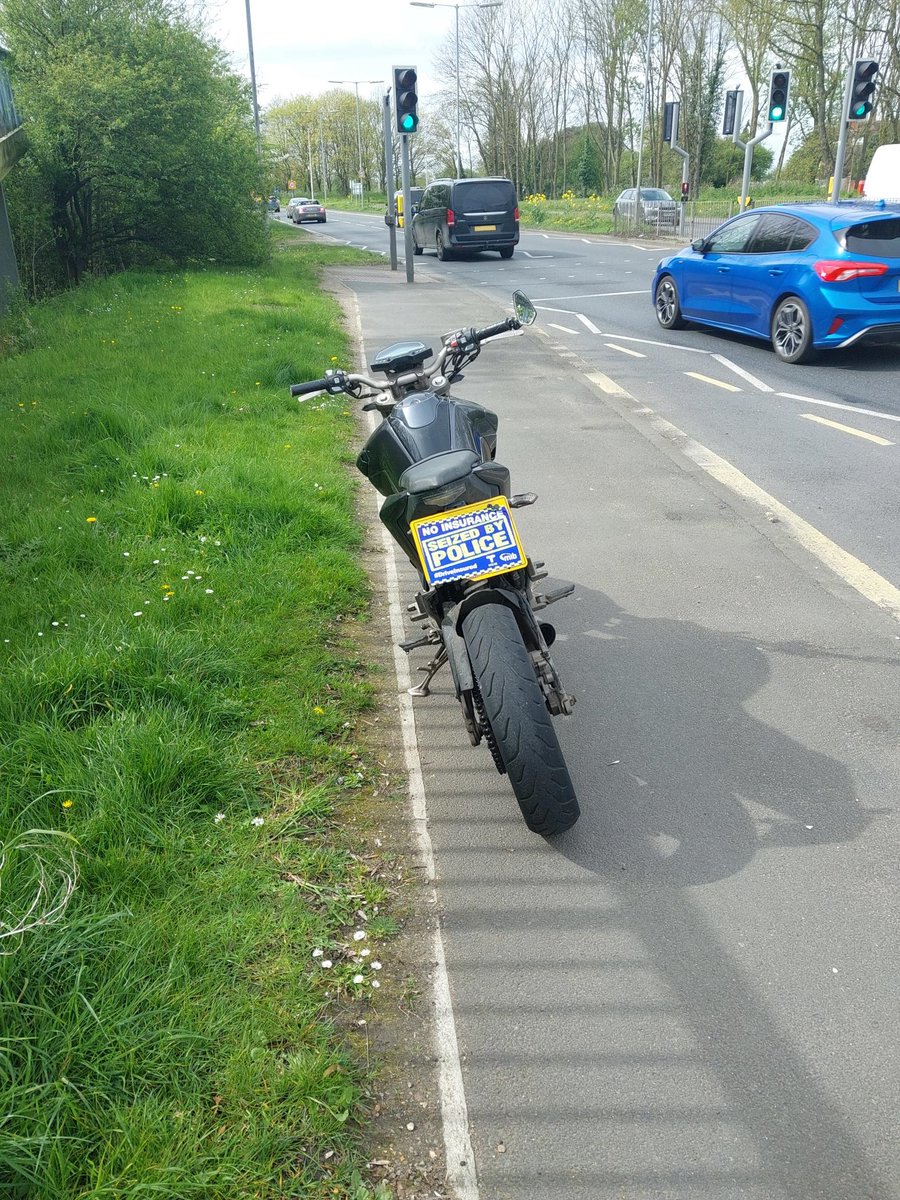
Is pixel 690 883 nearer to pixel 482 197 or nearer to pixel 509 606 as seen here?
pixel 509 606

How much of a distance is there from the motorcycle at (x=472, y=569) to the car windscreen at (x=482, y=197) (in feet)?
81.0

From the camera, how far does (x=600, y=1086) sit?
241 cm

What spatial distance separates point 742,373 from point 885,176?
1466cm

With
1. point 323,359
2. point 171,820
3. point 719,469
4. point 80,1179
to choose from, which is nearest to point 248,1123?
point 80,1179

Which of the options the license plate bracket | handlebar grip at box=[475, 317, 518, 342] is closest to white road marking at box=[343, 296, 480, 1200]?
the license plate bracket

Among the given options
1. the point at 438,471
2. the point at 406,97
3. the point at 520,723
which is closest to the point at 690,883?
the point at 520,723

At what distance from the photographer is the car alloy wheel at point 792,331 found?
35.6ft

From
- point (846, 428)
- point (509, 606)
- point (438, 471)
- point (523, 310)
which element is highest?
point (523, 310)

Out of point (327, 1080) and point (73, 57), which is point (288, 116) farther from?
point (327, 1080)

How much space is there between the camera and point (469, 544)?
3.40m

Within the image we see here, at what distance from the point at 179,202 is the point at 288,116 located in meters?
90.6

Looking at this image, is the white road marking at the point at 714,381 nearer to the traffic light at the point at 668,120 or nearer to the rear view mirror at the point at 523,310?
the rear view mirror at the point at 523,310

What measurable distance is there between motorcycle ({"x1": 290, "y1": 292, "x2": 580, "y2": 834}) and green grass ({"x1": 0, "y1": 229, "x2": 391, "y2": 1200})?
2.10ft

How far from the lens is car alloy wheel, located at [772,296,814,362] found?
35.6 ft
